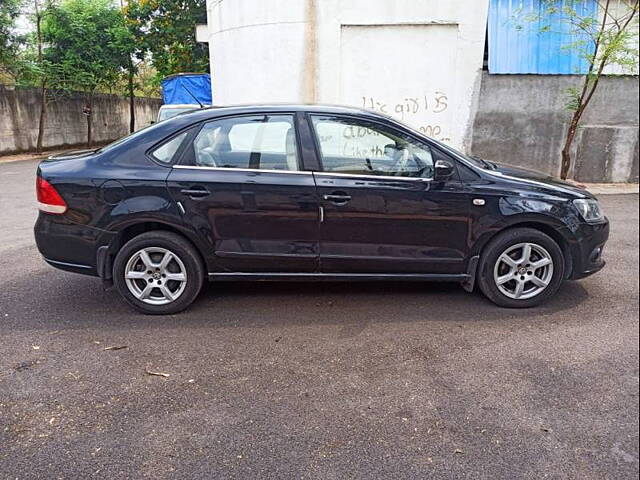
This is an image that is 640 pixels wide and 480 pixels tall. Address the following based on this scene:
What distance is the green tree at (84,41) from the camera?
681 inches

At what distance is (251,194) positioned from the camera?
3.77 m

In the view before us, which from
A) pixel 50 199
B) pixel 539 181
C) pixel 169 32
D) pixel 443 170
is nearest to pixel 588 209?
pixel 539 181

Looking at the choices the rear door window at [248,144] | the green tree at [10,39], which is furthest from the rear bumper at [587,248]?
the green tree at [10,39]

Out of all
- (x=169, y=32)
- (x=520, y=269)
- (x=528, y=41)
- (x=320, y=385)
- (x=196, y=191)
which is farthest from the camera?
(x=169, y=32)

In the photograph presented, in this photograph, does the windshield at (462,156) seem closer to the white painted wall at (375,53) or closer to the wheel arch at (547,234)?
the wheel arch at (547,234)

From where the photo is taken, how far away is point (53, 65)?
17.7 metres

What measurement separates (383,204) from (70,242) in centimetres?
248

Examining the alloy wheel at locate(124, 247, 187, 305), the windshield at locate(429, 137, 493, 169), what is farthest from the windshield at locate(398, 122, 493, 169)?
the alloy wheel at locate(124, 247, 187, 305)

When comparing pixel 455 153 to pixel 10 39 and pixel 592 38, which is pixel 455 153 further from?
pixel 10 39

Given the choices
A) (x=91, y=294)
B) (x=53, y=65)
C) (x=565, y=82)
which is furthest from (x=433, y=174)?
(x=53, y=65)

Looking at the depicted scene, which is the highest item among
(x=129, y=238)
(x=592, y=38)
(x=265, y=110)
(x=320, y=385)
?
(x=592, y=38)

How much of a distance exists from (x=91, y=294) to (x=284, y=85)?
25.3 ft

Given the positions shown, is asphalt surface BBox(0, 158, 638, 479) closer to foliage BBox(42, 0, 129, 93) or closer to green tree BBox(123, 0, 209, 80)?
foliage BBox(42, 0, 129, 93)

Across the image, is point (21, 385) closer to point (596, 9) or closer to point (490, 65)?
point (490, 65)
